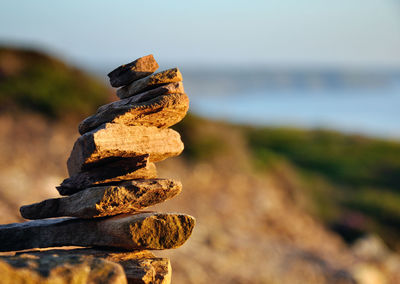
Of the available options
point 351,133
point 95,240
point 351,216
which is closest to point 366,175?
point 351,216

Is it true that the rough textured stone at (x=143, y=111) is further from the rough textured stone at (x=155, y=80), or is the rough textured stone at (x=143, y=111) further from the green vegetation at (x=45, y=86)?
the green vegetation at (x=45, y=86)

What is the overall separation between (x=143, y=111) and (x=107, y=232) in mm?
1432

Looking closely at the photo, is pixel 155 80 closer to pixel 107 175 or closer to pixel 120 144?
pixel 120 144

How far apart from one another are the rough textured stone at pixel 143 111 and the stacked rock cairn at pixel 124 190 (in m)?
0.01

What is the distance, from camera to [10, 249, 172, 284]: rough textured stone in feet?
15.7

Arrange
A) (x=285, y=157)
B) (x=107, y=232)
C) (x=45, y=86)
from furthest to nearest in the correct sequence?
(x=285, y=157) < (x=45, y=86) < (x=107, y=232)

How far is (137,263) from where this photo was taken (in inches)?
199

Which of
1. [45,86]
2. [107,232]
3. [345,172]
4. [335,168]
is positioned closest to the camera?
[107,232]

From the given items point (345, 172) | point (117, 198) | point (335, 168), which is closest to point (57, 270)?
point (117, 198)

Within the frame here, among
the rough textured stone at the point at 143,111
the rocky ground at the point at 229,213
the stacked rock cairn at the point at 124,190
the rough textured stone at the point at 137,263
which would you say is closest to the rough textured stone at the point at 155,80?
the stacked rock cairn at the point at 124,190

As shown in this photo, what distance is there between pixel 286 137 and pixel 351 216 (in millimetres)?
23975

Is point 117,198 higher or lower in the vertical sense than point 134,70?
lower

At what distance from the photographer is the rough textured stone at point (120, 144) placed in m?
5.02

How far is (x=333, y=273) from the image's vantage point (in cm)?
1571
